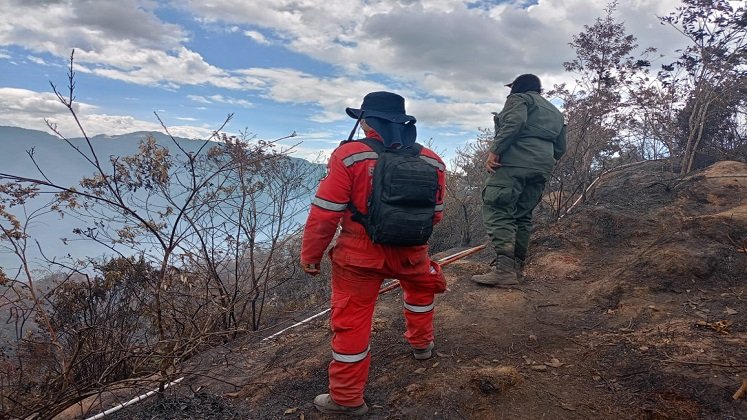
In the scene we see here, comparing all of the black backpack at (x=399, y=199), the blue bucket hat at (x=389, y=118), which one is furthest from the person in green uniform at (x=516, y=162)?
the black backpack at (x=399, y=199)

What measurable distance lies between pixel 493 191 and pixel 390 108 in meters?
2.15

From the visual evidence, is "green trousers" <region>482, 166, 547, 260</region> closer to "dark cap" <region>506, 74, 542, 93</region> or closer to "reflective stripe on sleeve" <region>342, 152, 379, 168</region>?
"dark cap" <region>506, 74, 542, 93</region>

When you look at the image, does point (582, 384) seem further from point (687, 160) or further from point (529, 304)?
point (687, 160)

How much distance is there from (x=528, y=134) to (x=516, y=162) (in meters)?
0.31

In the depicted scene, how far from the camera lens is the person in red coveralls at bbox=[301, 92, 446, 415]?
2.59m

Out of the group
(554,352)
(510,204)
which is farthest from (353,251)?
(510,204)

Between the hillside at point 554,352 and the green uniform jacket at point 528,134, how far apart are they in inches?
53.9

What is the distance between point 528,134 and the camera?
14.5 ft

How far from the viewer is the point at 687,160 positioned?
794 centimetres

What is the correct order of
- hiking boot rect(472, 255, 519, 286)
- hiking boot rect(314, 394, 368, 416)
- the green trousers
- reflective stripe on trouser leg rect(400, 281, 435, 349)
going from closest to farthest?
hiking boot rect(314, 394, 368, 416) → reflective stripe on trouser leg rect(400, 281, 435, 349) → the green trousers → hiking boot rect(472, 255, 519, 286)

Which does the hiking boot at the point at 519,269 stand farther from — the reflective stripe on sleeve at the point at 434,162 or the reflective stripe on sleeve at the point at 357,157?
the reflective stripe on sleeve at the point at 357,157

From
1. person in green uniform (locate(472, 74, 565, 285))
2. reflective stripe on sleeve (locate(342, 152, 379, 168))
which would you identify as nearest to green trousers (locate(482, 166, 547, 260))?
person in green uniform (locate(472, 74, 565, 285))

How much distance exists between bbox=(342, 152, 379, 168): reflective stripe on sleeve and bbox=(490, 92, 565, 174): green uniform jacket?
2.13m

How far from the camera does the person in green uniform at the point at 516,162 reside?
436 centimetres
